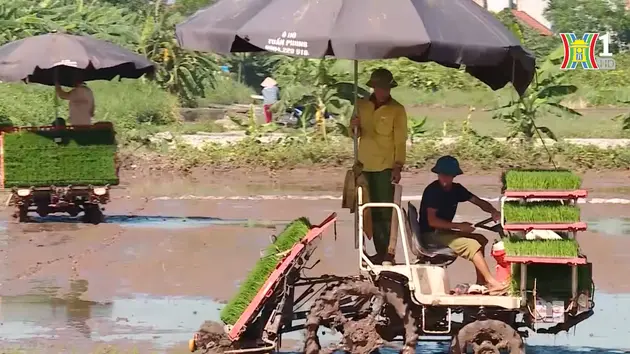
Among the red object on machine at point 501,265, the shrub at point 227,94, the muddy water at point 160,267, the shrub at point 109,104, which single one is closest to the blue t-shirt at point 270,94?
the shrub at point 109,104

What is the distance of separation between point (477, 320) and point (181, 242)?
6.60 m

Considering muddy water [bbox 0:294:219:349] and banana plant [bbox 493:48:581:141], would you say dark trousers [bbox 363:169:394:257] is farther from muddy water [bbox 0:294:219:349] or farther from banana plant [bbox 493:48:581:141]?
banana plant [bbox 493:48:581:141]

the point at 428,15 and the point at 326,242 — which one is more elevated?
the point at 428,15

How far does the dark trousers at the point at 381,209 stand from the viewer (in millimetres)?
9062

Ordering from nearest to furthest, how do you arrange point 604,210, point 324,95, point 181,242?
point 181,242, point 604,210, point 324,95

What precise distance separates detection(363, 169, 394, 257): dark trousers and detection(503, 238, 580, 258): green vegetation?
1264 millimetres

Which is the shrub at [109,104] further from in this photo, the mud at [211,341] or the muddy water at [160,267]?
the mud at [211,341]

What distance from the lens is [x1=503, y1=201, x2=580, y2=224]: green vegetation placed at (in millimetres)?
7980

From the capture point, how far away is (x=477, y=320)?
8242mm

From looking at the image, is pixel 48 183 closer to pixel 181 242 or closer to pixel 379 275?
pixel 181 242

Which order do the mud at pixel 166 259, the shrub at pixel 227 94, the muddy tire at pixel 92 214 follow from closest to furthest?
the mud at pixel 166 259, the muddy tire at pixel 92 214, the shrub at pixel 227 94

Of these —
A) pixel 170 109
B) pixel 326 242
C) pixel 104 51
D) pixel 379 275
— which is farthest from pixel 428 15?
pixel 170 109

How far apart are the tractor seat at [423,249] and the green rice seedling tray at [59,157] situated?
25.9 ft

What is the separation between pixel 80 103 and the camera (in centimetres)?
1627
